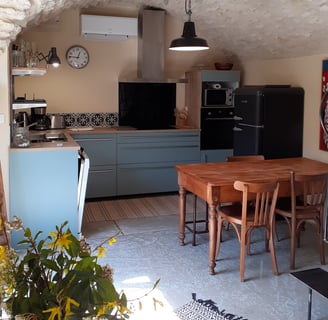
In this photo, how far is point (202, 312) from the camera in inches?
123

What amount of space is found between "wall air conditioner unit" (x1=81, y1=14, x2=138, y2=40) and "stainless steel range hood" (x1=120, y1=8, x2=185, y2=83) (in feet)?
0.46

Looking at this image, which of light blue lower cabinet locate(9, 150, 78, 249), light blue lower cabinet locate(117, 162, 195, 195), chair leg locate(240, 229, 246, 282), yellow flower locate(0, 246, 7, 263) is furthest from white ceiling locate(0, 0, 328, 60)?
yellow flower locate(0, 246, 7, 263)

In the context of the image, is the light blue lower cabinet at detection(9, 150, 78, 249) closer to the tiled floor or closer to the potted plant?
the tiled floor

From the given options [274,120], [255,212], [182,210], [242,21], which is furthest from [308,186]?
[242,21]

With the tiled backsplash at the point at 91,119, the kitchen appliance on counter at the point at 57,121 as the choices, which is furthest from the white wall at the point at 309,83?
the kitchen appliance on counter at the point at 57,121

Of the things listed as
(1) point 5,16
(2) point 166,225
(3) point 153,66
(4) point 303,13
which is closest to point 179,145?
(3) point 153,66

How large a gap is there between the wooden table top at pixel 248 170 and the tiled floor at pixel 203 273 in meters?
0.78

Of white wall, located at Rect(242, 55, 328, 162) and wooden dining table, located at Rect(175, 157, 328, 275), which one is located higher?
white wall, located at Rect(242, 55, 328, 162)

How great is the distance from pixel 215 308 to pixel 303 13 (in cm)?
296

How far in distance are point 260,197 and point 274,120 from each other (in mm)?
1778

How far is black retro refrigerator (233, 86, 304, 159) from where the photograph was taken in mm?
5207

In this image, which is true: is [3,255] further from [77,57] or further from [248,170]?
[77,57]

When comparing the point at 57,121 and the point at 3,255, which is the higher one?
the point at 57,121

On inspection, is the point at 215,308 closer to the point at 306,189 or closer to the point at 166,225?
the point at 306,189
